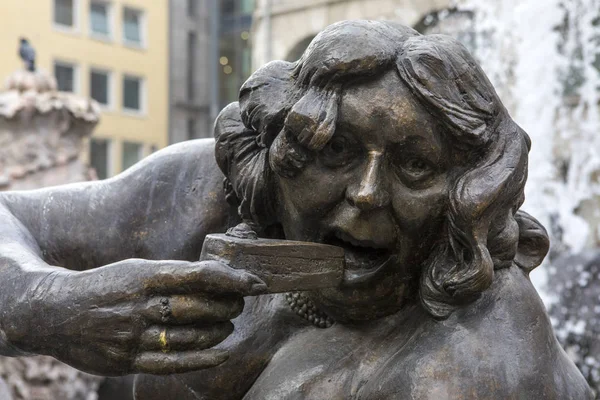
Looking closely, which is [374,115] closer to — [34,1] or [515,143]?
[515,143]

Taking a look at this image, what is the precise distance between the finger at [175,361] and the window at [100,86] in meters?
26.8

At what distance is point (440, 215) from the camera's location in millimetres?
1479

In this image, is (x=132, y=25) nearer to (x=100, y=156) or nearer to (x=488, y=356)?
(x=100, y=156)

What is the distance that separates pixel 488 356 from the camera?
1.47 meters

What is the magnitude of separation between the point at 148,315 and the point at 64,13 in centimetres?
2663

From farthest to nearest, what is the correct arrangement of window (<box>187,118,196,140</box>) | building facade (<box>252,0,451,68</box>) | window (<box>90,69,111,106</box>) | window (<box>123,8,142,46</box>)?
window (<box>187,118,196,140</box>) → window (<box>123,8,142,46</box>) → window (<box>90,69,111,106</box>) → building facade (<box>252,0,451,68</box>)

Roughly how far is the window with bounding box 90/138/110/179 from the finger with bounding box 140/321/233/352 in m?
25.7

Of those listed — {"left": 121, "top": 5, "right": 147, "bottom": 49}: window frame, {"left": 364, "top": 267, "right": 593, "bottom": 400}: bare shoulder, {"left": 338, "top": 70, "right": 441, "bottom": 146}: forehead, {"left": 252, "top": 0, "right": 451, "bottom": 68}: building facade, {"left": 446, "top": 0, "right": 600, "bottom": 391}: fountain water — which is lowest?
{"left": 121, "top": 5, "right": 147, "bottom": 49}: window frame

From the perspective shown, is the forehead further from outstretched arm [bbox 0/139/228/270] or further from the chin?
outstretched arm [bbox 0/139/228/270]

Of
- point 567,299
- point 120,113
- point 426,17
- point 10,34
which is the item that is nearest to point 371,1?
point 426,17

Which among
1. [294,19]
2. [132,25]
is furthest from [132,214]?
[132,25]

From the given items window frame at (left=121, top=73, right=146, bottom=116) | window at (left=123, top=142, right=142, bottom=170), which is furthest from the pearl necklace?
window frame at (left=121, top=73, right=146, bottom=116)

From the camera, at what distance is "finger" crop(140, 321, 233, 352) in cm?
136

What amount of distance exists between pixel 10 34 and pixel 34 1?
1405mm
